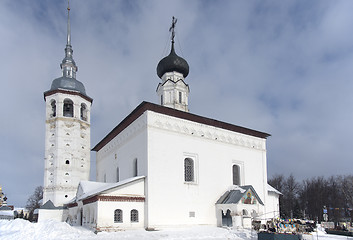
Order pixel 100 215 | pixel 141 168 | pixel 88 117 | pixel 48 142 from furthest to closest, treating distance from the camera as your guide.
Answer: pixel 88 117
pixel 48 142
pixel 141 168
pixel 100 215

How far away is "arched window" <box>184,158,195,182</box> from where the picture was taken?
1995 centimetres

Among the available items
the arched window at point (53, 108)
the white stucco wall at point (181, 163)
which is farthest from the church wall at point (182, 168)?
the arched window at point (53, 108)

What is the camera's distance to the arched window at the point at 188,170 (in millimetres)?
19953

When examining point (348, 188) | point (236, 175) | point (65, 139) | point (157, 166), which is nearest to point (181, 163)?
point (157, 166)

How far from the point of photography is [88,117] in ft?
95.5

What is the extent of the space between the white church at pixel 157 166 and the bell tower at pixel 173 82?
0.08m

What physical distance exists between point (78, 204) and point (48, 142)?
8.34m

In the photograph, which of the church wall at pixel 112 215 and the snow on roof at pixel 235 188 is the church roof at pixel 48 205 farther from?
the snow on roof at pixel 235 188

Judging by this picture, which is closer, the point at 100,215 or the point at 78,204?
the point at 100,215

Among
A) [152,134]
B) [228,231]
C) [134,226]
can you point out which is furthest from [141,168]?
[228,231]

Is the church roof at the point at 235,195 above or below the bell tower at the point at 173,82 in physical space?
below

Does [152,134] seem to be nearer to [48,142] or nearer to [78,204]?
[78,204]

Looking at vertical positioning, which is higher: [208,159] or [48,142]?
[48,142]

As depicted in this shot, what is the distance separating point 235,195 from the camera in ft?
→ 65.6
